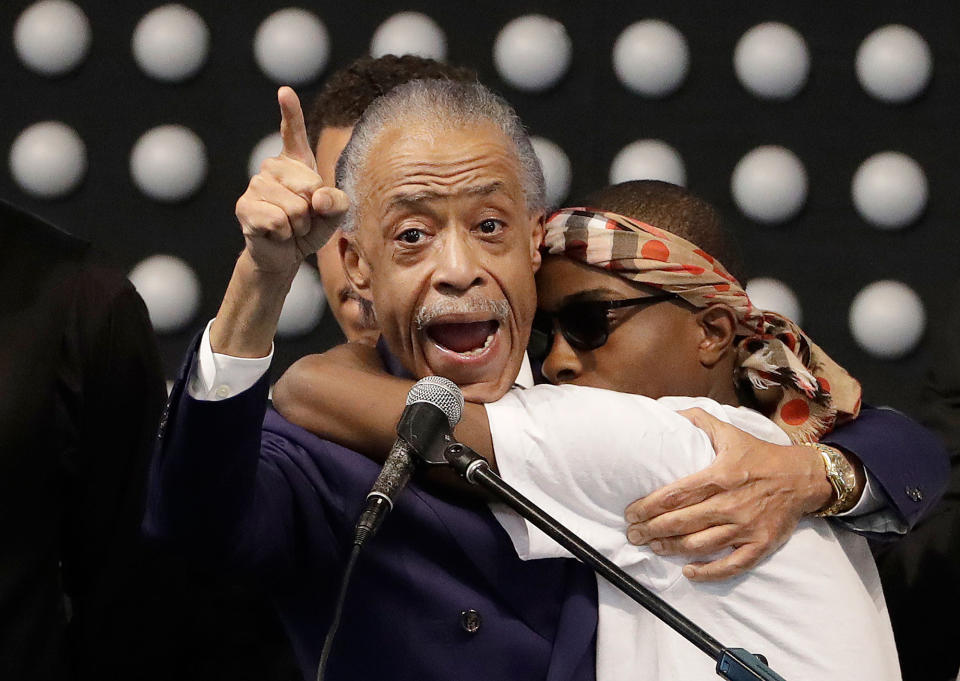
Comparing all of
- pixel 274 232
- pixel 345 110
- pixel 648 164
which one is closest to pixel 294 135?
pixel 274 232

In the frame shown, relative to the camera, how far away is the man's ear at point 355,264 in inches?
67.0

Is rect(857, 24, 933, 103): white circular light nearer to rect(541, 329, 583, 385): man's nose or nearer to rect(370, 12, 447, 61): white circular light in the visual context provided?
rect(370, 12, 447, 61): white circular light

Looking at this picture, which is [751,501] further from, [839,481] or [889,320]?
[889,320]

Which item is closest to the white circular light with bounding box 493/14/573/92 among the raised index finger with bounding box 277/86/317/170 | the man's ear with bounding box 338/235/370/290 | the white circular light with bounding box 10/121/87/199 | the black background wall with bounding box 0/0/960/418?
the black background wall with bounding box 0/0/960/418

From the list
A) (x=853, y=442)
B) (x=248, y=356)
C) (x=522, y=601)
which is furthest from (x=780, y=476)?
(x=248, y=356)

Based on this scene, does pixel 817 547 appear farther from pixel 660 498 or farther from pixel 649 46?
pixel 649 46

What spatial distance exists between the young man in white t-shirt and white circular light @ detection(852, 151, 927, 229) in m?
0.97

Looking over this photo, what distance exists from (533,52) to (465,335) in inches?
46.4

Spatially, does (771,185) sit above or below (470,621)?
above

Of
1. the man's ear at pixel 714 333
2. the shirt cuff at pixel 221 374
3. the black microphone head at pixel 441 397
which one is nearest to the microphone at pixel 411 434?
the black microphone head at pixel 441 397

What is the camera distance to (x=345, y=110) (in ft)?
7.48

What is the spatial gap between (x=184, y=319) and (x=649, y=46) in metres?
1.08

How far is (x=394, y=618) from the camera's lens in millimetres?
1589

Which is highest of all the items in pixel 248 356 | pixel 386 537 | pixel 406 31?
pixel 406 31
